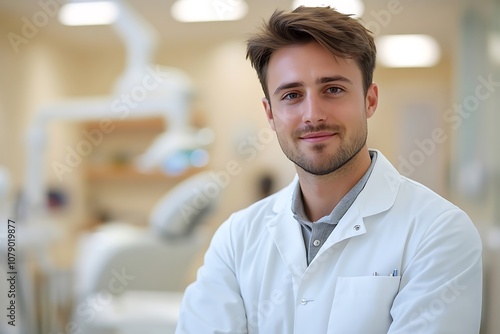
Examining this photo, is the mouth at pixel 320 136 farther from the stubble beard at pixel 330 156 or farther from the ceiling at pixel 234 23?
the ceiling at pixel 234 23

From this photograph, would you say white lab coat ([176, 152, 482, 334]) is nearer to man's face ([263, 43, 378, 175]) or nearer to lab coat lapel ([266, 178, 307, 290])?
lab coat lapel ([266, 178, 307, 290])

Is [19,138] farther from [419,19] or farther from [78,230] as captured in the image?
[419,19]

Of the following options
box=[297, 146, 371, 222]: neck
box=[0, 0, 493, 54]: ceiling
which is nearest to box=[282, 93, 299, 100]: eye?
box=[297, 146, 371, 222]: neck

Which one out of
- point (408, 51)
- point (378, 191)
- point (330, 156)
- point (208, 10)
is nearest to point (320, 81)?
point (330, 156)

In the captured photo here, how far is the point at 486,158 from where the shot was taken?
11.4 ft

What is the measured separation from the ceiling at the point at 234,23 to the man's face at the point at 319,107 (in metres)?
2.75

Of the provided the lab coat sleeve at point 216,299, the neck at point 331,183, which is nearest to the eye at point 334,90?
the neck at point 331,183

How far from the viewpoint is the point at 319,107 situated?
105 cm

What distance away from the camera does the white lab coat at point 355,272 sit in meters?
0.95

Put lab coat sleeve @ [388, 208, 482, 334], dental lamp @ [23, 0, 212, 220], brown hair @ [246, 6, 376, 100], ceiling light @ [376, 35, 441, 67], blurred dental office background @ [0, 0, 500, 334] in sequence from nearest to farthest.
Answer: lab coat sleeve @ [388, 208, 482, 334] → brown hair @ [246, 6, 376, 100] → dental lamp @ [23, 0, 212, 220] → blurred dental office background @ [0, 0, 500, 334] → ceiling light @ [376, 35, 441, 67]

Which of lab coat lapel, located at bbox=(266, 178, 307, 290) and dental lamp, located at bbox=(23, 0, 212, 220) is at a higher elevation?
dental lamp, located at bbox=(23, 0, 212, 220)

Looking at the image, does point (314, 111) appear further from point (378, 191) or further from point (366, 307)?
point (366, 307)

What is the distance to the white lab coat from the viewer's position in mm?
955

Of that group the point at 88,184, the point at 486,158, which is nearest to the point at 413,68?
the point at 486,158
